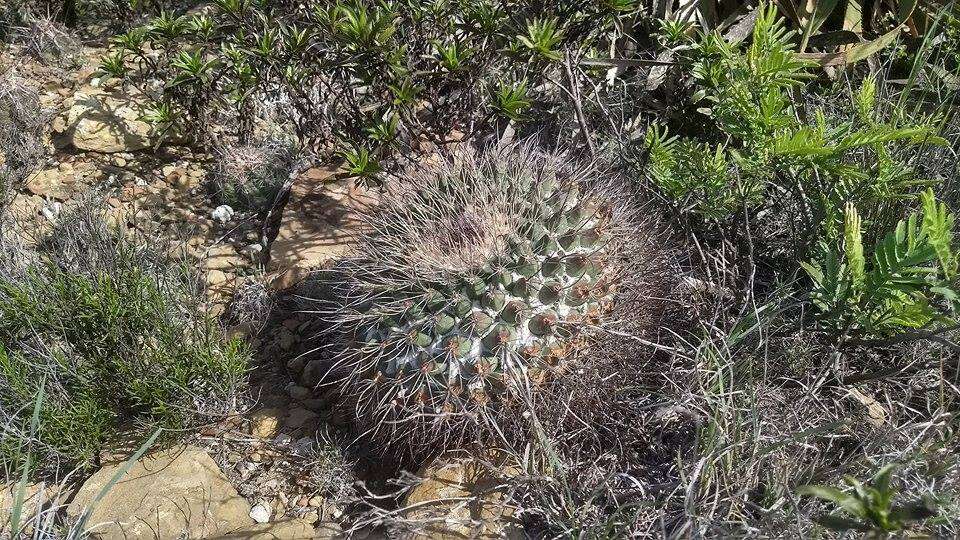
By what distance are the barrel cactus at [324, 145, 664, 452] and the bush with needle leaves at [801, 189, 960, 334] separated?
0.62 metres

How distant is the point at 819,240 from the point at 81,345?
2490 mm

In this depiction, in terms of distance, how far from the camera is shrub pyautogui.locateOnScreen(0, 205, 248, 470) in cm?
238

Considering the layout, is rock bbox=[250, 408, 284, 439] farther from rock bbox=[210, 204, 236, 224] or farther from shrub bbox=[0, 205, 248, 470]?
rock bbox=[210, 204, 236, 224]

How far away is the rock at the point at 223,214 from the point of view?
358cm

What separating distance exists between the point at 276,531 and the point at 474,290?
97 centimetres

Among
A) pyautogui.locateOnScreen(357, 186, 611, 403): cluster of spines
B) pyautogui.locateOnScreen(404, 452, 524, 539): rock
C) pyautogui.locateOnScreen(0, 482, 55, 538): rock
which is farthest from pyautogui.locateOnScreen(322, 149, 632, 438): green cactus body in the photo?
pyautogui.locateOnScreen(0, 482, 55, 538): rock

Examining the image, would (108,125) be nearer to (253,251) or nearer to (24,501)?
(253,251)

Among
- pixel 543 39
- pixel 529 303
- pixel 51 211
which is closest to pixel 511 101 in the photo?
pixel 543 39

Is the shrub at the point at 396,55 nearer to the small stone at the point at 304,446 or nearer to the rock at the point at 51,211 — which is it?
the rock at the point at 51,211

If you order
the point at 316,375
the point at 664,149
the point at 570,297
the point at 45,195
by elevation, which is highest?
the point at 664,149

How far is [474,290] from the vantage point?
2.04 meters

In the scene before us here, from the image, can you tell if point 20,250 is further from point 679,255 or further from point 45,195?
point 679,255

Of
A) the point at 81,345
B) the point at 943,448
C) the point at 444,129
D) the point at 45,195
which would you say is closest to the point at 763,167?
the point at 943,448

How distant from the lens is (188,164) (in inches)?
154
